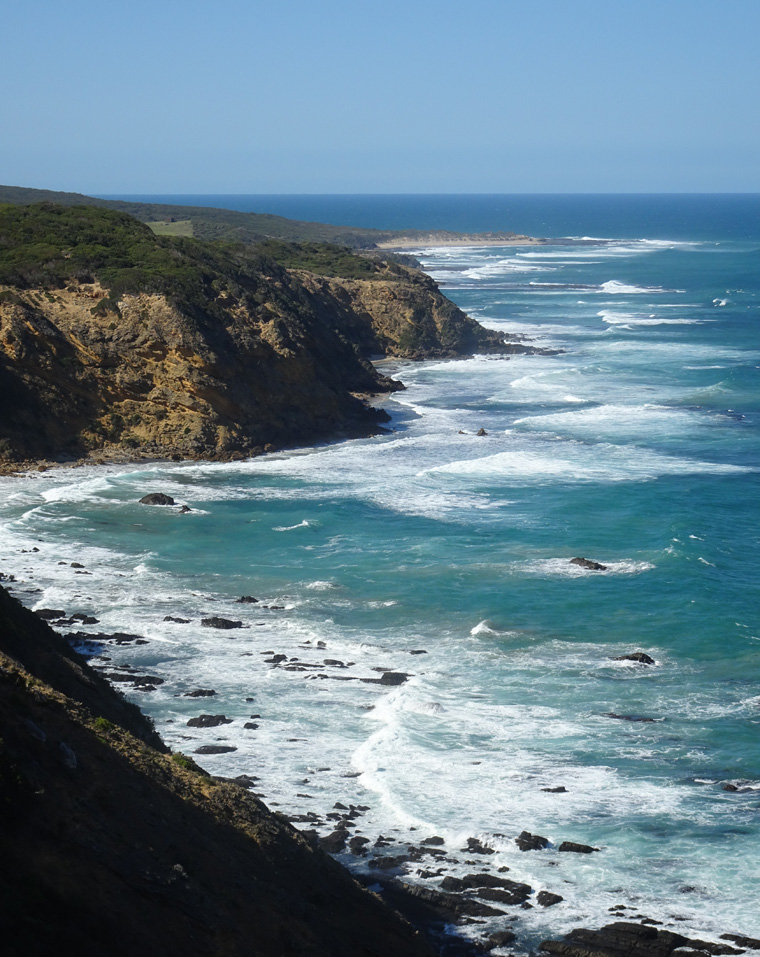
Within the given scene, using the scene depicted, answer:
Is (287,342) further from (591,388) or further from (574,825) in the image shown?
(574,825)

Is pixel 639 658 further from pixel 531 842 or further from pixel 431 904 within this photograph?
pixel 431 904

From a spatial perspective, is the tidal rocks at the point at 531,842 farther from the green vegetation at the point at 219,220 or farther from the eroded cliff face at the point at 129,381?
the green vegetation at the point at 219,220

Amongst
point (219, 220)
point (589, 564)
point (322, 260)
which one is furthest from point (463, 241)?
point (589, 564)

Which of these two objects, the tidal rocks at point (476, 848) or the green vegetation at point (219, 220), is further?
the green vegetation at point (219, 220)

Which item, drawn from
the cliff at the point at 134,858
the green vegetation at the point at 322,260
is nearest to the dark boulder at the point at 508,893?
the cliff at the point at 134,858

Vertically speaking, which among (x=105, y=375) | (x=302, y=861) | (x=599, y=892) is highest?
(x=105, y=375)

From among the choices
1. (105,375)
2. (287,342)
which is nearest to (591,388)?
(287,342)
